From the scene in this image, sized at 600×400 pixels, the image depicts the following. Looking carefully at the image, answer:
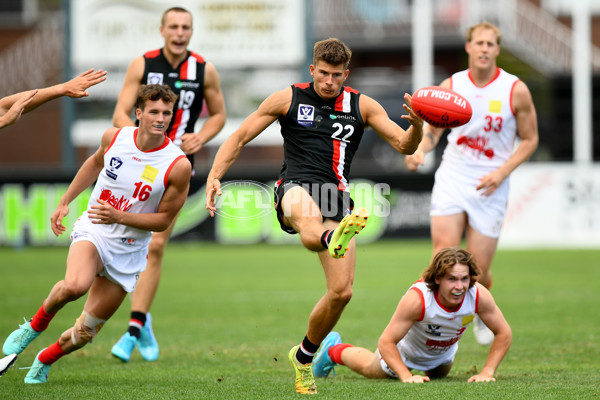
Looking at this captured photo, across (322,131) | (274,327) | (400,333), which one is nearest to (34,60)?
(274,327)

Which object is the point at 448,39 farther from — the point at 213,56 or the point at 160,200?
the point at 160,200

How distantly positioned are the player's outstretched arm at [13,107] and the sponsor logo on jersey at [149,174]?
0.92 metres

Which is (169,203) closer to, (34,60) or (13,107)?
(13,107)

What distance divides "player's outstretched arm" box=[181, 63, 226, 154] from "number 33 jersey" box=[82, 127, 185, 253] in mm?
1462

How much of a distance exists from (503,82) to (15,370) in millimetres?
4651

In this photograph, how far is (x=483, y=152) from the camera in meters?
7.89

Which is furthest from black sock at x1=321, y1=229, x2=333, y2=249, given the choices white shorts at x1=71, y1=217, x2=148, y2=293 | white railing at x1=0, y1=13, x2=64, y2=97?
white railing at x1=0, y1=13, x2=64, y2=97

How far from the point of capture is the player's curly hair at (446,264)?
234 inches

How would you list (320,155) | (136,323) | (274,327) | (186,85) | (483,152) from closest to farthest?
(320,155) < (136,323) < (483,152) < (186,85) < (274,327)

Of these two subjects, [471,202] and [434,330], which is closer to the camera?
[434,330]

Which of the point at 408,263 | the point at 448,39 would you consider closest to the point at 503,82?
the point at 408,263

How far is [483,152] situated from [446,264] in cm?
224

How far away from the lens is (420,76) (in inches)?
890

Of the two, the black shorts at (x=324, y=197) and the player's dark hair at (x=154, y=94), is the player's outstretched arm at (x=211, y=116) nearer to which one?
the player's dark hair at (x=154, y=94)
